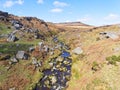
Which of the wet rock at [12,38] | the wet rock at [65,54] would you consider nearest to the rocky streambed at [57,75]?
the wet rock at [65,54]

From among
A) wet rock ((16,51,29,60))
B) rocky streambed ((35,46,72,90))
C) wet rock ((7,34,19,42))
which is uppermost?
wet rock ((7,34,19,42))

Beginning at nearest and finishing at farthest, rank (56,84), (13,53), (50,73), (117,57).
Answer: (56,84) < (117,57) < (50,73) < (13,53)

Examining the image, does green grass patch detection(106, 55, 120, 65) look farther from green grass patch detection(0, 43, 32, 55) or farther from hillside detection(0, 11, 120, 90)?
green grass patch detection(0, 43, 32, 55)

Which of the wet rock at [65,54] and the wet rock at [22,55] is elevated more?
the wet rock at [22,55]

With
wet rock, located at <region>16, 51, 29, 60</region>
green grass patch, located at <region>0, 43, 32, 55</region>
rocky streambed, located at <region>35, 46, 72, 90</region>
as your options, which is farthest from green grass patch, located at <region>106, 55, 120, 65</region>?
green grass patch, located at <region>0, 43, 32, 55</region>

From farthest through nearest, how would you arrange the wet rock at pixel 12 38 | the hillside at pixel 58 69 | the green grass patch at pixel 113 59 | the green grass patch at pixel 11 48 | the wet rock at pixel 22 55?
the wet rock at pixel 12 38
the green grass patch at pixel 11 48
the wet rock at pixel 22 55
the green grass patch at pixel 113 59
the hillside at pixel 58 69

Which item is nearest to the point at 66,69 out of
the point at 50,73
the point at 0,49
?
the point at 50,73

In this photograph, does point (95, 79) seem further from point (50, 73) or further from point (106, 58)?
point (50, 73)

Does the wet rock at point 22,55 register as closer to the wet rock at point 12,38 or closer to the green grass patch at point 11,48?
the green grass patch at point 11,48
